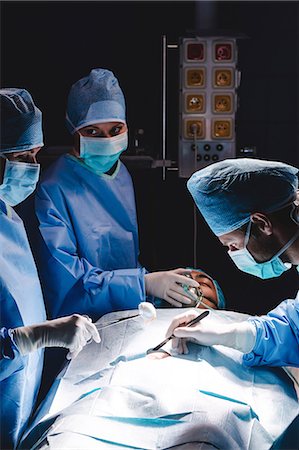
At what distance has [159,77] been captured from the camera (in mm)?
2744

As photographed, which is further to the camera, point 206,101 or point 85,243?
point 206,101

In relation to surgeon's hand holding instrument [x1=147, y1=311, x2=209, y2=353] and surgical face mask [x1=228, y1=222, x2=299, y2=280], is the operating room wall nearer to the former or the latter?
surgeon's hand holding instrument [x1=147, y1=311, x2=209, y2=353]

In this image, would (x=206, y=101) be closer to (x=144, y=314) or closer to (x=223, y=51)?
(x=223, y=51)

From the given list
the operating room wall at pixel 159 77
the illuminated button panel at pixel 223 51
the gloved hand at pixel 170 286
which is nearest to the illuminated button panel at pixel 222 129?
the operating room wall at pixel 159 77

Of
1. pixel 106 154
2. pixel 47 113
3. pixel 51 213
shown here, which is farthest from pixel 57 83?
pixel 51 213

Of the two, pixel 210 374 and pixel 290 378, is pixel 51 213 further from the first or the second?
pixel 290 378

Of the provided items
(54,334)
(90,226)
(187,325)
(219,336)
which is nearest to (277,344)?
(219,336)

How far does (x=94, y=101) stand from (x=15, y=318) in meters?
0.91

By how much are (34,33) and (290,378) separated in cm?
158

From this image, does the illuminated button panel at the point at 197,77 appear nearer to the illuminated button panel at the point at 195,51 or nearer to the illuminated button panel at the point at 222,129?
the illuminated button panel at the point at 195,51

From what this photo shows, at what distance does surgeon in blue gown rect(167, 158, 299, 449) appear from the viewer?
2.00 meters

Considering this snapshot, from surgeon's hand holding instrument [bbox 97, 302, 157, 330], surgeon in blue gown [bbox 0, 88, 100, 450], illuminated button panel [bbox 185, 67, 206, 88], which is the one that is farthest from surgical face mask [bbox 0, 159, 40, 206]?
illuminated button panel [bbox 185, 67, 206, 88]

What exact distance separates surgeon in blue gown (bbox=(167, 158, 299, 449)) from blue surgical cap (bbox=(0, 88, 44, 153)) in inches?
20.2

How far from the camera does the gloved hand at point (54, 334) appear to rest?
A: 74.9 inches
